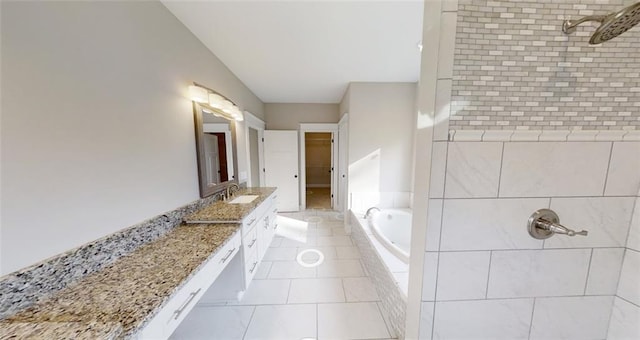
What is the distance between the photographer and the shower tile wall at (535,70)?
628 millimetres

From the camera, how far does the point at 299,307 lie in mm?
1688

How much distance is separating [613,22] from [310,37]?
177 centimetres

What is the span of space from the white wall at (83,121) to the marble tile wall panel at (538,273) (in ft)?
5.90

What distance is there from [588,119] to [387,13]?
139 cm

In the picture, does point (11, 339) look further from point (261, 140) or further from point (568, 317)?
point (261, 140)

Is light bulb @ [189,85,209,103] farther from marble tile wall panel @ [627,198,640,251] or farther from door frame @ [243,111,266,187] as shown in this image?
marble tile wall panel @ [627,198,640,251]

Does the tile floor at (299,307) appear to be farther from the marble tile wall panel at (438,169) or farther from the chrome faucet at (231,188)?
the marble tile wall panel at (438,169)

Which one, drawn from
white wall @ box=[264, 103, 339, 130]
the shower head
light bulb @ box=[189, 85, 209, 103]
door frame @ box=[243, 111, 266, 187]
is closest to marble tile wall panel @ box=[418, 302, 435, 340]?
the shower head

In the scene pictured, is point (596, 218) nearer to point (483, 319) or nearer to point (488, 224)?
point (488, 224)

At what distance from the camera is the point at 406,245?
2.68m

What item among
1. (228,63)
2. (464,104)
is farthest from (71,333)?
(228,63)

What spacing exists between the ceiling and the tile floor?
241cm

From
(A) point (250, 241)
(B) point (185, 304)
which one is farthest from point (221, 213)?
(B) point (185, 304)

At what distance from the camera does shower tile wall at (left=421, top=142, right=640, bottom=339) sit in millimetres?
688
